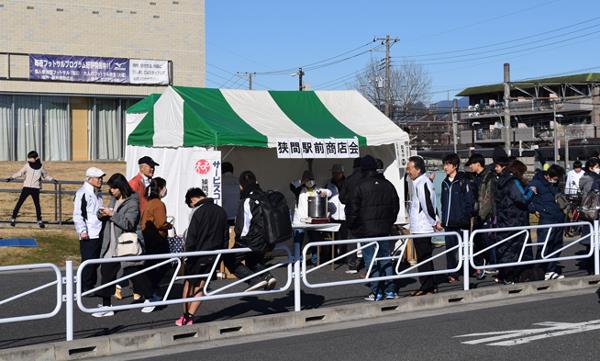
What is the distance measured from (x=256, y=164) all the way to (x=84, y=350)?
381 inches

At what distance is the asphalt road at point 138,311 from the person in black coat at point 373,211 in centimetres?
75

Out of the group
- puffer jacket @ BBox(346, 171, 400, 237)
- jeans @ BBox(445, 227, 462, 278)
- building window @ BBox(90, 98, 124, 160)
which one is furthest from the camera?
building window @ BBox(90, 98, 124, 160)

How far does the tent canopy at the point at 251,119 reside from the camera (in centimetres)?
1584

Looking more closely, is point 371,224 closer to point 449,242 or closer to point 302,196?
point 449,242

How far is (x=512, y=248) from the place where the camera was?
43.0 ft

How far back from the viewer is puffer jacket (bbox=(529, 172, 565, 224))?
1412 cm

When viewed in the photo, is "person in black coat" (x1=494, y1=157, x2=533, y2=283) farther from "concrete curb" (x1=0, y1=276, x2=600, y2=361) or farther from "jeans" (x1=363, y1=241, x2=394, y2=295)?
"jeans" (x1=363, y1=241, x2=394, y2=295)

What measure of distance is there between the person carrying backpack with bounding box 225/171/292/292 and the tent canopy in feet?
15.0

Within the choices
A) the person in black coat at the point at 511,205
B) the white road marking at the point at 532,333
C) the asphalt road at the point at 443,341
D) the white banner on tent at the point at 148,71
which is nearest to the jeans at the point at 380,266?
the asphalt road at the point at 443,341

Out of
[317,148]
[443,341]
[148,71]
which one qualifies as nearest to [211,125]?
[317,148]

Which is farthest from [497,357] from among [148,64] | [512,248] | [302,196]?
[148,64]

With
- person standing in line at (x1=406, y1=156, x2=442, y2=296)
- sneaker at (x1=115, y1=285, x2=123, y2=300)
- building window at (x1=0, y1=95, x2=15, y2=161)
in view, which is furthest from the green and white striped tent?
building window at (x1=0, y1=95, x2=15, y2=161)

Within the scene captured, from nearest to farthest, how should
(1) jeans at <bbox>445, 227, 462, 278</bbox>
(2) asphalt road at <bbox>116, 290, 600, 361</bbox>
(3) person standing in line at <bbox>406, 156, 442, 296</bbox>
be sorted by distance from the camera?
(2) asphalt road at <bbox>116, 290, 600, 361</bbox>, (3) person standing in line at <bbox>406, 156, 442, 296</bbox>, (1) jeans at <bbox>445, 227, 462, 278</bbox>

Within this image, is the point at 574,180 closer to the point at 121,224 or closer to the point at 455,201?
the point at 455,201
